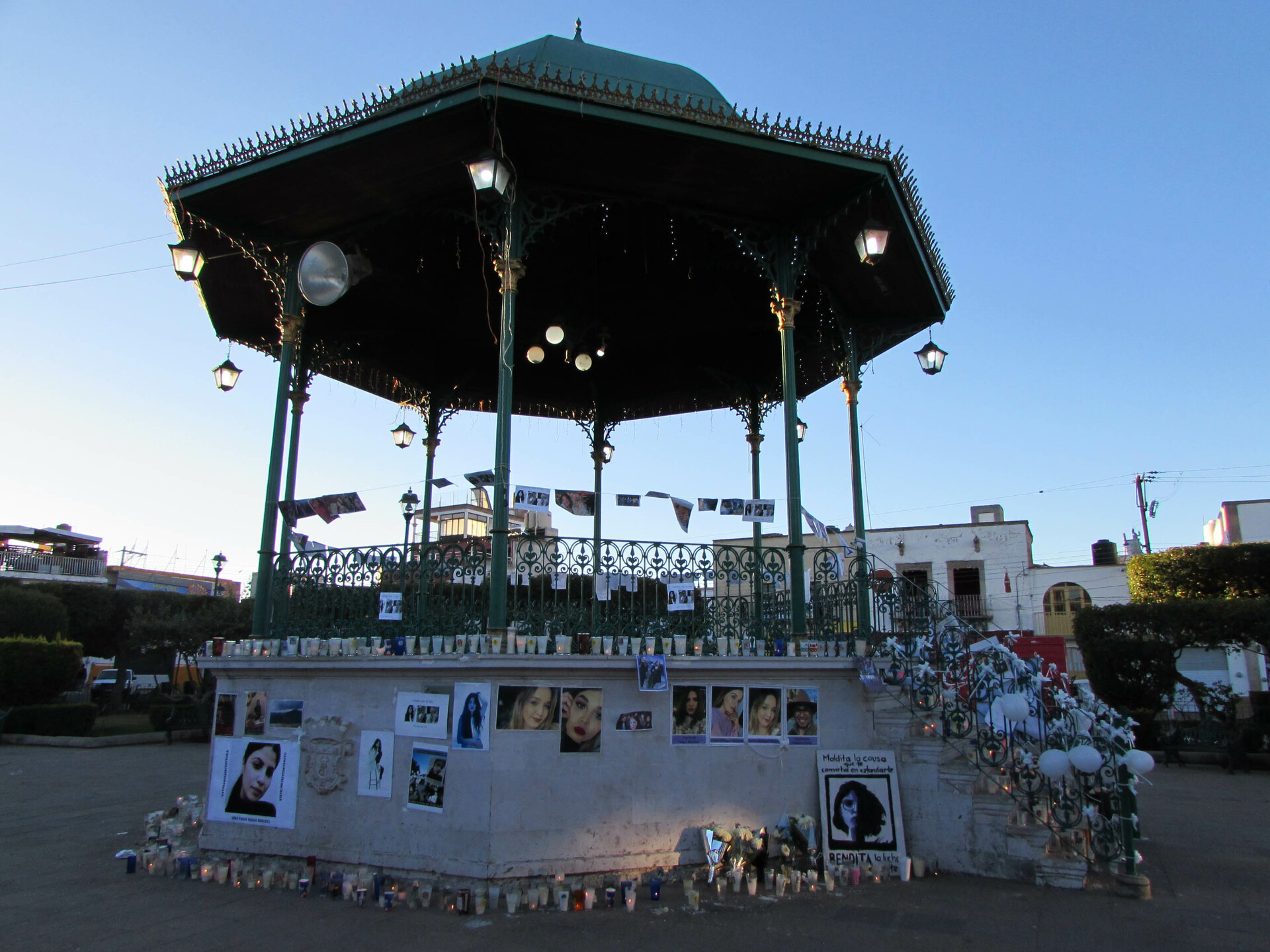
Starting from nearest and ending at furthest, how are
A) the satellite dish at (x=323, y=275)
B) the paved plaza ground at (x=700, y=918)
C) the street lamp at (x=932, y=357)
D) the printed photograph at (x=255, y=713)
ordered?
the paved plaza ground at (x=700, y=918) → the printed photograph at (x=255, y=713) → the satellite dish at (x=323, y=275) → the street lamp at (x=932, y=357)

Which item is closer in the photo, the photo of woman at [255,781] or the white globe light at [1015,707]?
the white globe light at [1015,707]

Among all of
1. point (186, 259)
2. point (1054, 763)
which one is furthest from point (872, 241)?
point (186, 259)

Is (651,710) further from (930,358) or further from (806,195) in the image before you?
(930,358)

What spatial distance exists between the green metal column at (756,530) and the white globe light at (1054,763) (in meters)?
2.90

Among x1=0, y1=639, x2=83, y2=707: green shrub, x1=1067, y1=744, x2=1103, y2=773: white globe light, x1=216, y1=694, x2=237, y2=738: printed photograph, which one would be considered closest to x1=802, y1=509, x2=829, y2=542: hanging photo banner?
x1=1067, y1=744, x2=1103, y2=773: white globe light

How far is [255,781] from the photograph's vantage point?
29.0ft

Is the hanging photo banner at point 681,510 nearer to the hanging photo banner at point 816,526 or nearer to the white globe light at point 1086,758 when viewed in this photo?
the hanging photo banner at point 816,526

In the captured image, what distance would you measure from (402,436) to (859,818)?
411 inches

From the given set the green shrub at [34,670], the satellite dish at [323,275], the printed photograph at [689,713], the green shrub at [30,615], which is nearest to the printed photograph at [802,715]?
the printed photograph at [689,713]

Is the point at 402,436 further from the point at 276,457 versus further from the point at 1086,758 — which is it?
the point at 1086,758

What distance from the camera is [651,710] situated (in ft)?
26.9

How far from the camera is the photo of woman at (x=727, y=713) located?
27.5 feet

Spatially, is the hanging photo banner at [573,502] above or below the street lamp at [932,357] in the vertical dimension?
below

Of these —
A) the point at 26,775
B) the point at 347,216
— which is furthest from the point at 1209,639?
the point at 26,775
